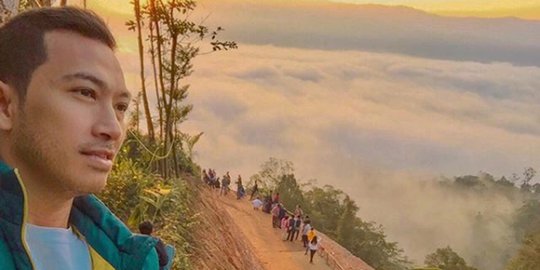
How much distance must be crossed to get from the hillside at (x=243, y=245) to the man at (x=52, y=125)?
12.7 feet

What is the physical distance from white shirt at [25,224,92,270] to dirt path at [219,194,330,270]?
8265mm

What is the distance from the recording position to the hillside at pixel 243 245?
5471 millimetres

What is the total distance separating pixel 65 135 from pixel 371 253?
1798 cm

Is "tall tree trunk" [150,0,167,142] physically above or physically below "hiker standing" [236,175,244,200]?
above

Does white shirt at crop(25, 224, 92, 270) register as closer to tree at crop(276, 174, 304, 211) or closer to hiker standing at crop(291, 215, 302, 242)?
hiker standing at crop(291, 215, 302, 242)

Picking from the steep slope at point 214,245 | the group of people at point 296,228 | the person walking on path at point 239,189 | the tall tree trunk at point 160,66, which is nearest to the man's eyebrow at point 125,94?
the steep slope at point 214,245

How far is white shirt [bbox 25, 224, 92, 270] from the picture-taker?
76cm

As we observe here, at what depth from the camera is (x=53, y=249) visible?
2.52ft

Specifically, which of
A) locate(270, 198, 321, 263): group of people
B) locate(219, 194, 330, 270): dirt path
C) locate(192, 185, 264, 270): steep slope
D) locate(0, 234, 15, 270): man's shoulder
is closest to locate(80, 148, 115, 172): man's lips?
locate(0, 234, 15, 270): man's shoulder

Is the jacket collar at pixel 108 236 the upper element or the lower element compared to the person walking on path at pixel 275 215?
lower

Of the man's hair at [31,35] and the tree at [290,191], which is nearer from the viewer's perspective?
the man's hair at [31,35]

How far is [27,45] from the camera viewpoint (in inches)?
A: 29.4

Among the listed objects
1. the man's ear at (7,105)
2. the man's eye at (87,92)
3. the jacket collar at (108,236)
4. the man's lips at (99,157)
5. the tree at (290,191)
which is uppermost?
the tree at (290,191)

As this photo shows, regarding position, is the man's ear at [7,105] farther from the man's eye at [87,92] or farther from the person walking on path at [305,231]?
the person walking on path at [305,231]
